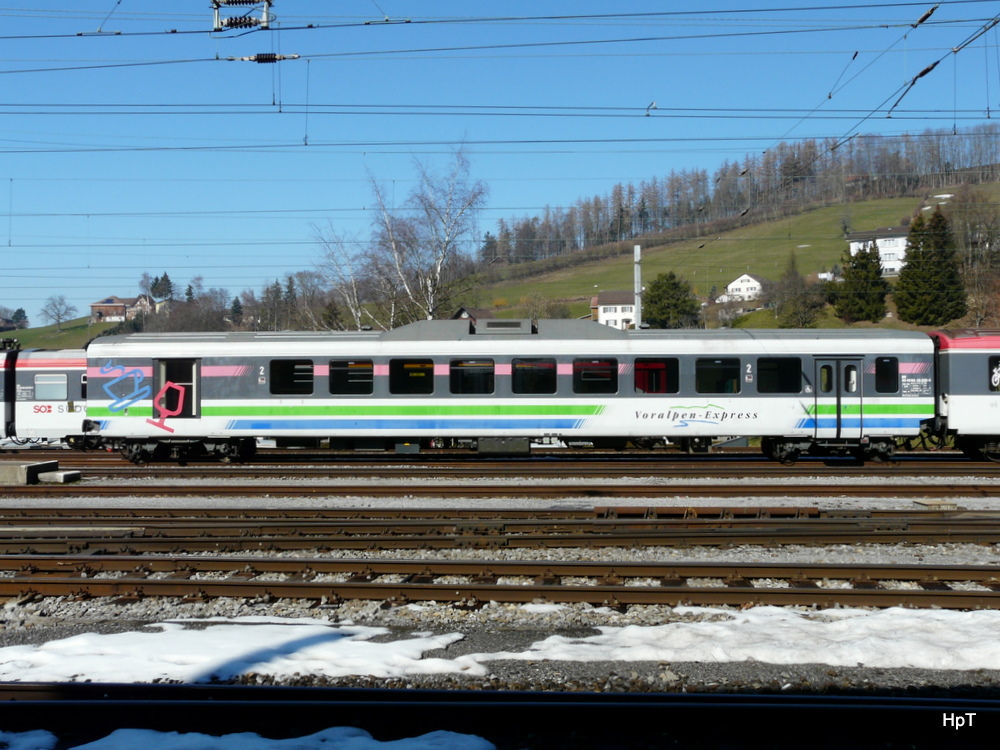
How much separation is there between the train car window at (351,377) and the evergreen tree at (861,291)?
4628 cm

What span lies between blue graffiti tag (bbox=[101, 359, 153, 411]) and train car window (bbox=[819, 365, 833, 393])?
15563 millimetres

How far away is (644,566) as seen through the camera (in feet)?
29.2

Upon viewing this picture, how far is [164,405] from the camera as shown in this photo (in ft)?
62.4

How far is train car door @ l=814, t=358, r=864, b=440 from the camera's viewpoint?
1811 cm

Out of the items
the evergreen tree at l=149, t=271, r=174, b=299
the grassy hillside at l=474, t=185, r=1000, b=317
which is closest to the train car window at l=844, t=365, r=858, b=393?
the grassy hillside at l=474, t=185, r=1000, b=317

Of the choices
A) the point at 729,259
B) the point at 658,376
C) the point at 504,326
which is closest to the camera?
the point at 658,376

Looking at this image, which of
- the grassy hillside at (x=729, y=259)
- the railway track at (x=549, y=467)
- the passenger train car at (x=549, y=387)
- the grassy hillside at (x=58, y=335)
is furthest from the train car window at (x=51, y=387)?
the grassy hillside at (x=58, y=335)

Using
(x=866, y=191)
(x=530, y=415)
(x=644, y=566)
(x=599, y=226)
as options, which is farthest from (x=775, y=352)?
(x=866, y=191)

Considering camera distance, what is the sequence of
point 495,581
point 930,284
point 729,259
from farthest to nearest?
1. point 729,259
2. point 930,284
3. point 495,581

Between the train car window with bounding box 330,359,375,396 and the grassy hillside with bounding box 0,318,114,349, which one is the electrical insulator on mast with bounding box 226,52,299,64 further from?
the grassy hillside with bounding box 0,318,114,349

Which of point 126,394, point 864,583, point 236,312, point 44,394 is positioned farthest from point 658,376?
point 236,312

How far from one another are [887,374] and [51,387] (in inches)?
879

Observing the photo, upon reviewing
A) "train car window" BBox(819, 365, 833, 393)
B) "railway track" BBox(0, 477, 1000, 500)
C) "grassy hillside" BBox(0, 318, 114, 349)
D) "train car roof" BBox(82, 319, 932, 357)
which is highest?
"grassy hillside" BBox(0, 318, 114, 349)

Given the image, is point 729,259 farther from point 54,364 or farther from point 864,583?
point 864,583
